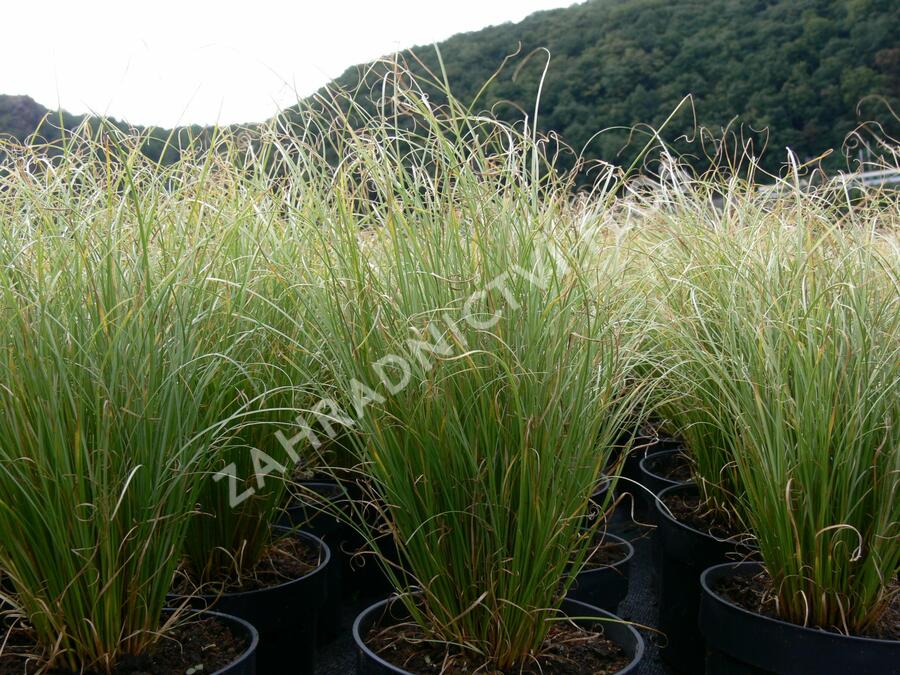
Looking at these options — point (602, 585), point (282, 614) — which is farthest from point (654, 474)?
point (282, 614)

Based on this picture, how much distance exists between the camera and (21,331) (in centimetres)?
130

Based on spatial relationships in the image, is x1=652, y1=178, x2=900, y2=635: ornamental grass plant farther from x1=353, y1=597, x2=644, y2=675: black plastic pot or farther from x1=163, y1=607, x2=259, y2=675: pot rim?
x1=163, y1=607, x2=259, y2=675: pot rim

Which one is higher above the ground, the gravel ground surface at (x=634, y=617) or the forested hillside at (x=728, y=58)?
the forested hillside at (x=728, y=58)

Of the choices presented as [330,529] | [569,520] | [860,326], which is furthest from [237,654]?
[860,326]

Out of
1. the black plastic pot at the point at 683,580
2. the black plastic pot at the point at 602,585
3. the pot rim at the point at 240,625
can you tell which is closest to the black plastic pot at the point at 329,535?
the pot rim at the point at 240,625

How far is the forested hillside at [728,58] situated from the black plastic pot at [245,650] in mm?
11669

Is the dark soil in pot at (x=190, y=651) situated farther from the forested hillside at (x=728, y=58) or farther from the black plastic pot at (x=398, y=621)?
the forested hillside at (x=728, y=58)

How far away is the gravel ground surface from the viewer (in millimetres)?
2088

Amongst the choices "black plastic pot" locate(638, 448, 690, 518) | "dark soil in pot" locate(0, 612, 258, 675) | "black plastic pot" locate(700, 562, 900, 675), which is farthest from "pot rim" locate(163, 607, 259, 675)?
"black plastic pot" locate(638, 448, 690, 518)

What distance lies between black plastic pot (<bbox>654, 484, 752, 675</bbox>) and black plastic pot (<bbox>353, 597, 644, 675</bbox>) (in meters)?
0.52

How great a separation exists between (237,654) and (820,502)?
1194mm

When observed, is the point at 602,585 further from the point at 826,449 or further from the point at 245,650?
the point at 245,650

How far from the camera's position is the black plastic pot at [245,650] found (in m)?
1.28

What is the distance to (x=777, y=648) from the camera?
143 centimetres
